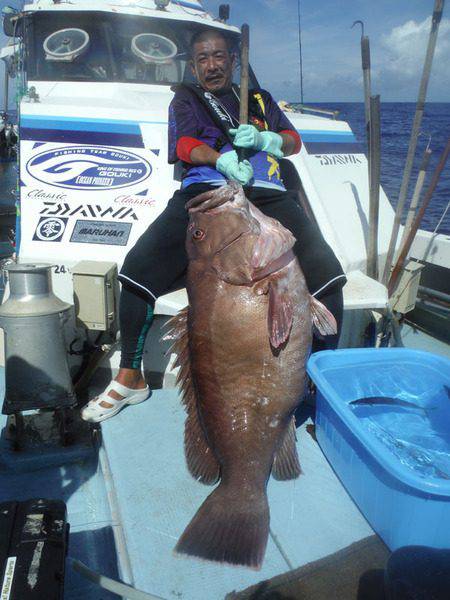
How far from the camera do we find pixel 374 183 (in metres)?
3.62

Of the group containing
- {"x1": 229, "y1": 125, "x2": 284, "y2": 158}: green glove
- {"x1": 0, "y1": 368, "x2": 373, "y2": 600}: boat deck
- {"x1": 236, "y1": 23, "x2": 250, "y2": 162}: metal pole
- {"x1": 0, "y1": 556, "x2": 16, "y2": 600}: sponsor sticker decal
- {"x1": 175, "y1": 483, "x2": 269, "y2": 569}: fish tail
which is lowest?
{"x1": 0, "y1": 368, "x2": 373, "y2": 600}: boat deck

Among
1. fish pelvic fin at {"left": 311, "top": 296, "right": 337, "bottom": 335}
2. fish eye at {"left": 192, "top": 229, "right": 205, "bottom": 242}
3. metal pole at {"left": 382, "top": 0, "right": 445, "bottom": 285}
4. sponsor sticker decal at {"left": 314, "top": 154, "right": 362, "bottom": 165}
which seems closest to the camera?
fish eye at {"left": 192, "top": 229, "right": 205, "bottom": 242}

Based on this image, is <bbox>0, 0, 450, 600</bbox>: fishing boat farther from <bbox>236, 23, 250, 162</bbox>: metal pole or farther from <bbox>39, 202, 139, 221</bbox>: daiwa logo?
<bbox>236, 23, 250, 162</bbox>: metal pole

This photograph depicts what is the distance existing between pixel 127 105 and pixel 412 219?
249cm

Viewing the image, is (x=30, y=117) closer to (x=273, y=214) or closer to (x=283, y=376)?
(x=273, y=214)

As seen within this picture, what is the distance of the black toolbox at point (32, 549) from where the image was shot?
152cm

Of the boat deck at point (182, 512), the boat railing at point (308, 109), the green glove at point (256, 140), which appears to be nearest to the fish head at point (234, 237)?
the green glove at point (256, 140)

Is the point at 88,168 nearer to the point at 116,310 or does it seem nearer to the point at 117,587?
the point at 116,310

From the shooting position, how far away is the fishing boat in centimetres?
205

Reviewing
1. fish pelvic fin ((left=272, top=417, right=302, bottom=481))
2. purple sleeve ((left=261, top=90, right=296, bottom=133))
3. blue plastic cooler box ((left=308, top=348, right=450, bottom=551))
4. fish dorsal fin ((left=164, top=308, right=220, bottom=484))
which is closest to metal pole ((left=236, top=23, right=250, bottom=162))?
purple sleeve ((left=261, top=90, right=296, bottom=133))

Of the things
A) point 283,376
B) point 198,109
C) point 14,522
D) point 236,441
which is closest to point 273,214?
point 198,109

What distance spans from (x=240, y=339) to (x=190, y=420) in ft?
1.57

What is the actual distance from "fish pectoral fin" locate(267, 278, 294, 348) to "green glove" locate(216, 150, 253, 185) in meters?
0.69

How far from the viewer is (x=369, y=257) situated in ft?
12.3
